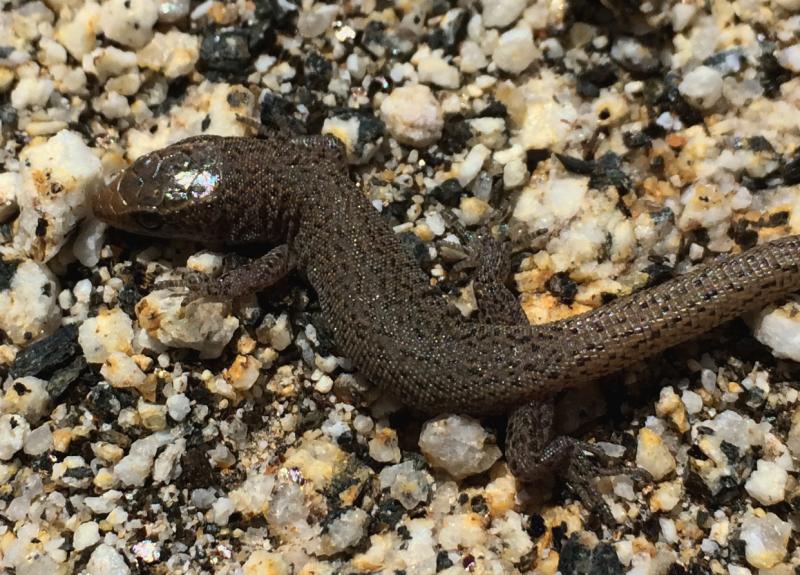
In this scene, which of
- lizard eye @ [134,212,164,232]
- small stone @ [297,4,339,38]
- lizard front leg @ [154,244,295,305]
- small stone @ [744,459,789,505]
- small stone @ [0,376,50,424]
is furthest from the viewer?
small stone @ [297,4,339,38]

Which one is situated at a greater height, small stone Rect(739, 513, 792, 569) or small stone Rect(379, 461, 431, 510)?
small stone Rect(739, 513, 792, 569)

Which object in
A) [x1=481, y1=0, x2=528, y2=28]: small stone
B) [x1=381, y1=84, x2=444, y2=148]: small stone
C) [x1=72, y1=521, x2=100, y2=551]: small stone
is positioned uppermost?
[x1=481, y1=0, x2=528, y2=28]: small stone

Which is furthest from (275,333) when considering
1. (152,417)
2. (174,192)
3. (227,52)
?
(227,52)

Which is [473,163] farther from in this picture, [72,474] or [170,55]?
[72,474]

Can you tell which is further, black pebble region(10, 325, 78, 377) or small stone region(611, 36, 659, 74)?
small stone region(611, 36, 659, 74)

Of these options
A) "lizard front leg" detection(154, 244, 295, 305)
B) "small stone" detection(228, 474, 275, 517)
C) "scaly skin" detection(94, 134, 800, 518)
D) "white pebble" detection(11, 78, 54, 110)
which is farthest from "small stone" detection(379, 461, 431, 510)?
"white pebble" detection(11, 78, 54, 110)

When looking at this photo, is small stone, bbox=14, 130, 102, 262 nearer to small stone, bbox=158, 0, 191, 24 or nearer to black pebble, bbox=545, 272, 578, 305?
small stone, bbox=158, 0, 191, 24
